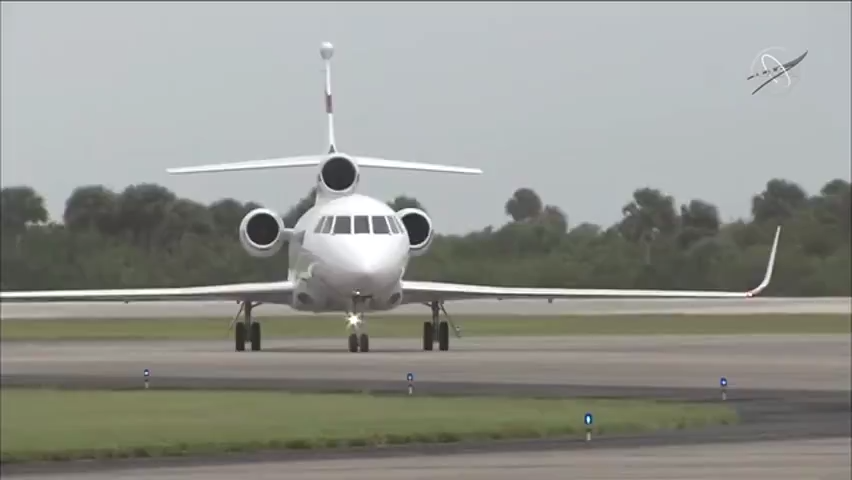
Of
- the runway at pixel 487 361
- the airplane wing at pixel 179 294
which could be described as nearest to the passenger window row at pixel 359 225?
the airplane wing at pixel 179 294

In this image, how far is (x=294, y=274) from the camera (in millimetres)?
42875

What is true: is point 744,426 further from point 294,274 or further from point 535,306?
point 535,306

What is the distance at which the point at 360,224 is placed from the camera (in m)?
41.3

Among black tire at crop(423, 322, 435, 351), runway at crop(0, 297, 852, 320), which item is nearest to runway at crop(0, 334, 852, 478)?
black tire at crop(423, 322, 435, 351)

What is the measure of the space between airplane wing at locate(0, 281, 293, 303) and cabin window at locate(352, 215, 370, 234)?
2.31 metres

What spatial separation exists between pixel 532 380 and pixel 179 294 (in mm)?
13308

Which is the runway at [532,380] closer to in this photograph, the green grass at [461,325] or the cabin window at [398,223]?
the cabin window at [398,223]

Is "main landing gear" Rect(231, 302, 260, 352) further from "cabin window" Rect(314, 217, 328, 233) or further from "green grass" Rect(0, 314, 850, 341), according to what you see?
"green grass" Rect(0, 314, 850, 341)

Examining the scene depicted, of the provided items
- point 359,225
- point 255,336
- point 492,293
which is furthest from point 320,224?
point 492,293

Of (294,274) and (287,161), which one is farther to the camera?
(294,274)

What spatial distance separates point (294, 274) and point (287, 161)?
7753mm

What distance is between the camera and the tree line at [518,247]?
40594mm

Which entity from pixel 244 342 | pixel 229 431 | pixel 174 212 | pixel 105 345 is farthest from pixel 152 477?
pixel 105 345

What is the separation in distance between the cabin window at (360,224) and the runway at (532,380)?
8.96ft
